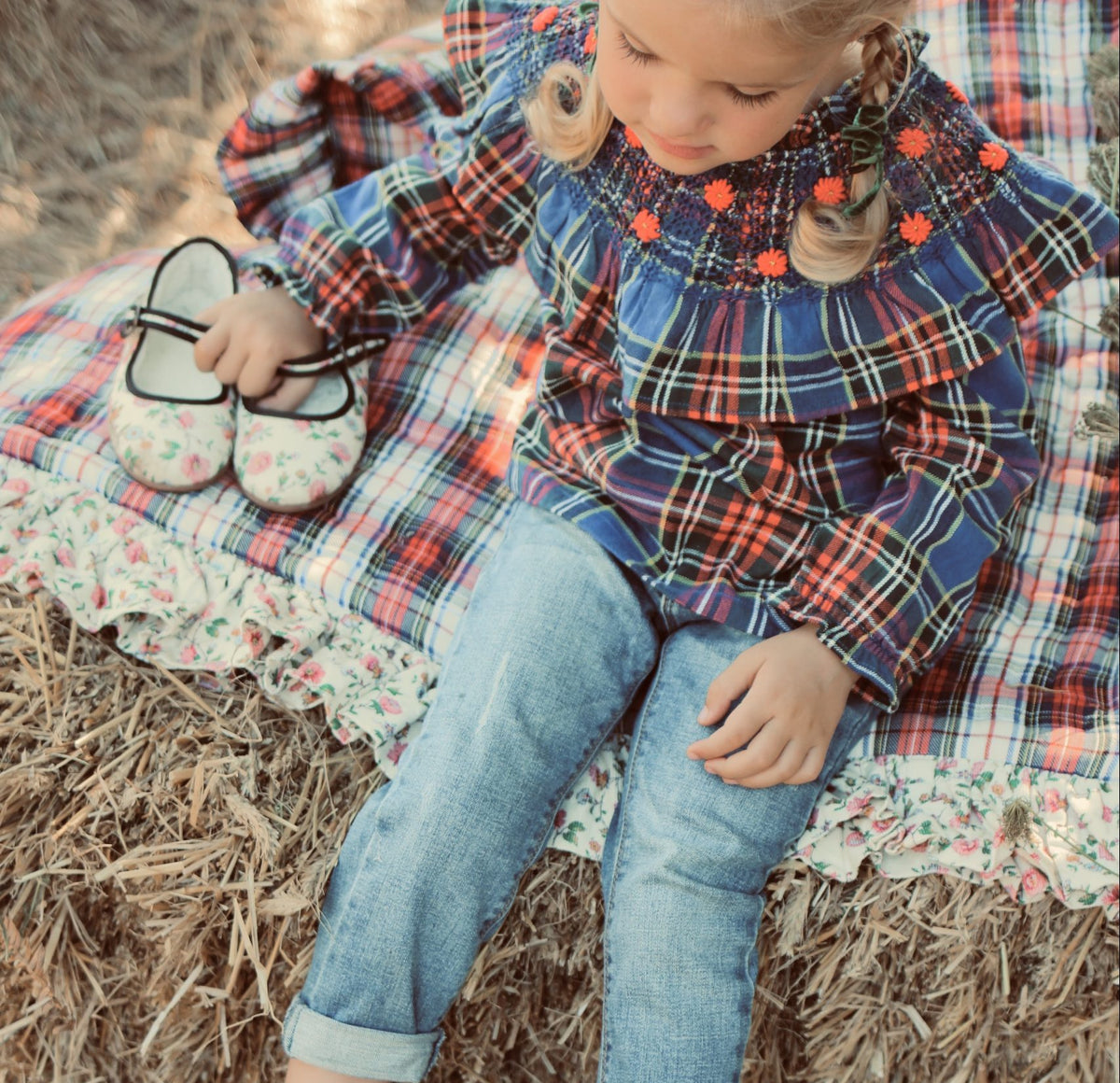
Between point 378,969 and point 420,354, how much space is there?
0.98m

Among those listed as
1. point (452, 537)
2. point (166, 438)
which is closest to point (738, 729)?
point (452, 537)

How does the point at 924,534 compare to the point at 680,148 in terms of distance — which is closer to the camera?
the point at 680,148

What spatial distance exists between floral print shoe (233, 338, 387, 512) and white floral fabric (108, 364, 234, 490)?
0.14ft

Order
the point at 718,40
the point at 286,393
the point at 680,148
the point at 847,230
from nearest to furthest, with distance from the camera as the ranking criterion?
1. the point at 718,40
2. the point at 680,148
3. the point at 847,230
4. the point at 286,393

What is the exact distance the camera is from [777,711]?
129 centimetres

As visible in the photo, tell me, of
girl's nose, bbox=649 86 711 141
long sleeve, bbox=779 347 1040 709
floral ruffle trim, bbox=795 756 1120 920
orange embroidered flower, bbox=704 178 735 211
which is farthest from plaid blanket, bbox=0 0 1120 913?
girl's nose, bbox=649 86 711 141

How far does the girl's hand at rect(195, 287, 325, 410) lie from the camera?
1.57 meters

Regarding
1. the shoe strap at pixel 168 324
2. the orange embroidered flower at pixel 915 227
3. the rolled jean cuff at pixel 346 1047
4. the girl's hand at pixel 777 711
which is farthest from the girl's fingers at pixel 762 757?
the shoe strap at pixel 168 324

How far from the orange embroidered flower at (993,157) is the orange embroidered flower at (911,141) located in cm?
8

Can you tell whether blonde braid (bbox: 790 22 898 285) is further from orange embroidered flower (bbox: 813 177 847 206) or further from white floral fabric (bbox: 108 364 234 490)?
white floral fabric (bbox: 108 364 234 490)

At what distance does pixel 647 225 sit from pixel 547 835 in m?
0.76

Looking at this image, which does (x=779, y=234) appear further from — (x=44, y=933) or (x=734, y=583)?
(x=44, y=933)

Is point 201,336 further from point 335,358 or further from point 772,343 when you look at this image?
point 772,343

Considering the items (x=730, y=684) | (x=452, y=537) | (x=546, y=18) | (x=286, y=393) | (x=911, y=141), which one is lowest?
(x=730, y=684)
